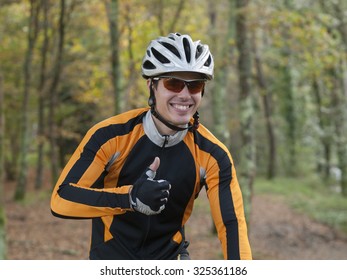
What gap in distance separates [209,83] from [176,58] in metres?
17.3

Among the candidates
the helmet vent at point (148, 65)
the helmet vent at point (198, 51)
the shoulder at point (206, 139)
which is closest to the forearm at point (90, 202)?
the shoulder at point (206, 139)

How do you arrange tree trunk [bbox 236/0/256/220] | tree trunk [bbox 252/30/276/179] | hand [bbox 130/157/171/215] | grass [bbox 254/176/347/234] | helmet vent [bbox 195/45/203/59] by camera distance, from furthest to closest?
tree trunk [bbox 252/30/276/179] → grass [bbox 254/176/347/234] → tree trunk [bbox 236/0/256/220] → helmet vent [bbox 195/45/203/59] → hand [bbox 130/157/171/215]

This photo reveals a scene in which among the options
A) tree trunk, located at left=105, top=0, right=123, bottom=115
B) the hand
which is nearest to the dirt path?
tree trunk, located at left=105, top=0, right=123, bottom=115

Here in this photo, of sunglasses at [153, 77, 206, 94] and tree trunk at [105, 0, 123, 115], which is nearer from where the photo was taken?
sunglasses at [153, 77, 206, 94]

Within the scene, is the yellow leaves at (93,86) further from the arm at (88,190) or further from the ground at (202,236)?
the arm at (88,190)

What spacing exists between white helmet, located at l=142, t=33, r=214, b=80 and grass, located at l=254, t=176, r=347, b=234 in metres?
14.3

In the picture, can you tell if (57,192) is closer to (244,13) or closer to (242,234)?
(242,234)

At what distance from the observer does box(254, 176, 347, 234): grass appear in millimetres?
18562

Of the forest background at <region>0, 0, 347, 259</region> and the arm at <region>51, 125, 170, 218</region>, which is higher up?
the forest background at <region>0, 0, 347, 259</region>

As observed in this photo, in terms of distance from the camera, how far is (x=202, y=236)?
587 inches

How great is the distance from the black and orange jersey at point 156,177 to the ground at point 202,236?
7934mm

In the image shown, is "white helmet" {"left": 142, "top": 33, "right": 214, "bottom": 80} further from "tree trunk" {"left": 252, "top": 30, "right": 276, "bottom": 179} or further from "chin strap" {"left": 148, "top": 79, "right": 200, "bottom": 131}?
"tree trunk" {"left": 252, "top": 30, "right": 276, "bottom": 179}

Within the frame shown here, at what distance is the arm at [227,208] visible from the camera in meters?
3.43

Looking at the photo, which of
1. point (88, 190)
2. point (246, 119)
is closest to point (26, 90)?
point (246, 119)
